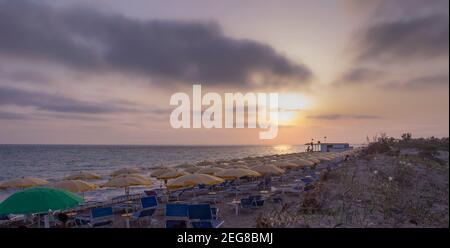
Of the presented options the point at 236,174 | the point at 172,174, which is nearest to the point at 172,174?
the point at 172,174

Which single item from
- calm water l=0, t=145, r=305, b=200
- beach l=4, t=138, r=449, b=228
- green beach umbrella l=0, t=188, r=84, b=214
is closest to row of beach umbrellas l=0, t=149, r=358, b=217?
green beach umbrella l=0, t=188, r=84, b=214

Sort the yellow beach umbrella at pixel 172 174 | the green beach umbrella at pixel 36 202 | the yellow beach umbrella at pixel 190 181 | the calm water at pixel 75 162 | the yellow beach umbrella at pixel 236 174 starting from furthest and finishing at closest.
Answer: the calm water at pixel 75 162
the yellow beach umbrella at pixel 172 174
the yellow beach umbrella at pixel 236 174
the yellow beach umbrella at pixel 190 181
the green beach umbrella at pixel 36 202

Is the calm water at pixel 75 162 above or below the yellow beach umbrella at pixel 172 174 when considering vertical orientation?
below

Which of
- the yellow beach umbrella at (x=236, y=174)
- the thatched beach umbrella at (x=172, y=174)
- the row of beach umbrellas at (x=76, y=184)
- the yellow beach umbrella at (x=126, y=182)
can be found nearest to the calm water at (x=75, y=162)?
the thatched beach umbrella at (x=172, y=174)

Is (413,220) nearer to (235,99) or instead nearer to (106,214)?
(235,99)

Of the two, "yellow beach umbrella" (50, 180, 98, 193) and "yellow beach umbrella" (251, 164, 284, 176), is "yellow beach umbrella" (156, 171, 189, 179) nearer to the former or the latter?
"yellow beach umbrella" (251, 164, 284, 176)

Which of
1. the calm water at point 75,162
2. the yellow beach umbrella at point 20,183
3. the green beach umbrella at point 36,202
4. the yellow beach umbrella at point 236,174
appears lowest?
the calm water at point 75,162

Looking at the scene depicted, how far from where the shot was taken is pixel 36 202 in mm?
6902

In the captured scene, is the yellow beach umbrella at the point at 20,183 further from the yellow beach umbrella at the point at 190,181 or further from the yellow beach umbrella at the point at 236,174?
the yellow beach umbrella at the point at 236,174

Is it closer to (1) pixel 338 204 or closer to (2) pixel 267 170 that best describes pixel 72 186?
(2) pixel 267 170

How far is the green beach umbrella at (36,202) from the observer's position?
6812mm

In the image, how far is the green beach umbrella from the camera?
6812mm

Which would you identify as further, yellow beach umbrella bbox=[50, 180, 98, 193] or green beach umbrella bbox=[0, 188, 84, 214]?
yellow beach umbrella bbox=[50, 180, 98, 193]

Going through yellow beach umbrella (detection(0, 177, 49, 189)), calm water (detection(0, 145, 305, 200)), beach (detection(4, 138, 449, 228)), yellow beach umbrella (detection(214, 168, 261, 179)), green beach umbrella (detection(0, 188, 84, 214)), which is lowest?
calm water (detection(0, 145, 305, 200))
